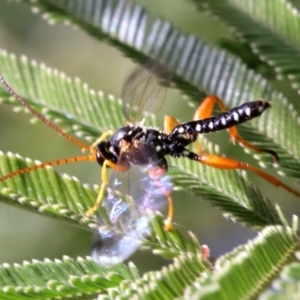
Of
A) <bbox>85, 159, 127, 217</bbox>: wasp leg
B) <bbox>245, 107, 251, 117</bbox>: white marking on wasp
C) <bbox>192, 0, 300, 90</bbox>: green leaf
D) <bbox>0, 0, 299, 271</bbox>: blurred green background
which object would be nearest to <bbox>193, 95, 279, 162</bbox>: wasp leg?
<bbox>245, 107, 251, 117</bbox>: white marking on wasp

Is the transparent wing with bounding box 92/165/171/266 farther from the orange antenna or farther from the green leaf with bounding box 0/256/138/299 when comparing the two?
the orange antenna

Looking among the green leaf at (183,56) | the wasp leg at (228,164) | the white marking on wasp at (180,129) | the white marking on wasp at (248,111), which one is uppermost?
the green leaf at (183,56)

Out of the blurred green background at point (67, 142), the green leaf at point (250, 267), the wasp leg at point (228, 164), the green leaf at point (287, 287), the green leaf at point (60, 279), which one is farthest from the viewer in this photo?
the blurred green background at point (67, 142)

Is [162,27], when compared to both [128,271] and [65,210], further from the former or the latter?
[128,271]

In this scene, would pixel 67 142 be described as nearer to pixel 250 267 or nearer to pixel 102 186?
pixel 102 186

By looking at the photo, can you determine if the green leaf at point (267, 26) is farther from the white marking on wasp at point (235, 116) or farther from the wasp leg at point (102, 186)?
the wasp leg at point (102, 186)


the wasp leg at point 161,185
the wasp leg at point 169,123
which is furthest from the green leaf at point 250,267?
the wasp leg at point 169,123
